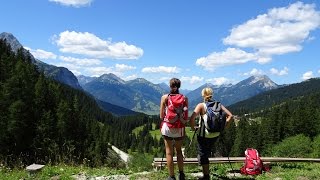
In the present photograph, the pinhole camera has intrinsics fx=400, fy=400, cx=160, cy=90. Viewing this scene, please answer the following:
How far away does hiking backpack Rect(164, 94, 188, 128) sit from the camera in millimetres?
12250

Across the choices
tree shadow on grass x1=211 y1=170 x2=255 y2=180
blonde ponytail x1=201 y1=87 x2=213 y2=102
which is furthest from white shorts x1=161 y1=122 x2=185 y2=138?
tree shadow on grass x1=211 y1=170 x2=255 y2=180

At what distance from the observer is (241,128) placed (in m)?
151

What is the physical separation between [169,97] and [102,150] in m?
93.3

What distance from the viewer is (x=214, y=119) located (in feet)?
41.4

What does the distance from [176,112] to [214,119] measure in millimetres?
1282

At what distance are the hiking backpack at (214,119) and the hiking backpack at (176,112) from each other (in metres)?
0.76

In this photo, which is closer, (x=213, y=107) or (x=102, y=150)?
(x=213, y=107)

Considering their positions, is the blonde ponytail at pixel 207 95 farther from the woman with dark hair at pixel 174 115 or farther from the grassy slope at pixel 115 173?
the grassy slope at pixel 115 173

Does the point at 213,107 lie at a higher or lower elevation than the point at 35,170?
higher

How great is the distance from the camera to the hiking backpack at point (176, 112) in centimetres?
1225

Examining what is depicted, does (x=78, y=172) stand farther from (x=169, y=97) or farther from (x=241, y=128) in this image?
(x=241, y=128)

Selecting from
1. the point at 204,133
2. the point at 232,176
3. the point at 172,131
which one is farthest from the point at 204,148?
the point at 232,176

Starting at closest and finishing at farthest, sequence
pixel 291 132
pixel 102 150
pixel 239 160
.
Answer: pixel 239 160, pixel 102 150, pixel 291 132

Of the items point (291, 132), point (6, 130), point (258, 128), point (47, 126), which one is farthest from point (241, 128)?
point (6, 130)
